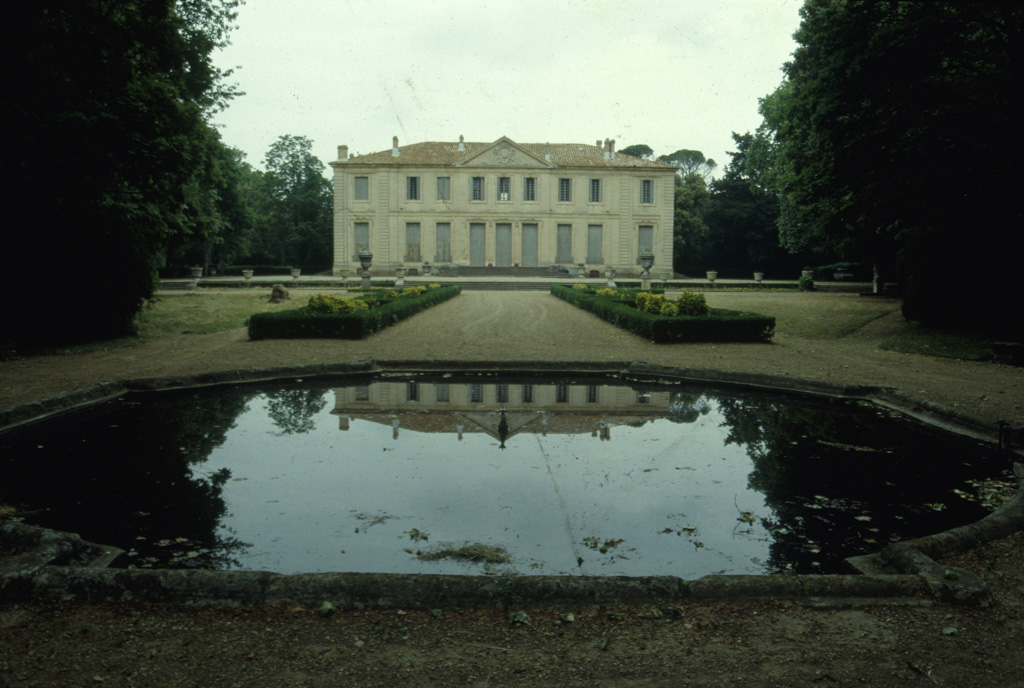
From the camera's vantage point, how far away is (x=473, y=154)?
4728 centimetres

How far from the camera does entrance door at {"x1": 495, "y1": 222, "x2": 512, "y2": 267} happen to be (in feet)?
159

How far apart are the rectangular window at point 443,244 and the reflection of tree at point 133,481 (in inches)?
1604

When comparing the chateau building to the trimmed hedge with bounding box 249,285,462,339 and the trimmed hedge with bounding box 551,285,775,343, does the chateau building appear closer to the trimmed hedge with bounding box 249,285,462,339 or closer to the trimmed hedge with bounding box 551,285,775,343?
the trimmed hedge with bounding box 551,285,775,343

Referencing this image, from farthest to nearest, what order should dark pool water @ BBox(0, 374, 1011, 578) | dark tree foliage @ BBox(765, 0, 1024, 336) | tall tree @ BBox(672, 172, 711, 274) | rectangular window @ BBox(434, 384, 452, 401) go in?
tall tree @ BBox(672, 172, 711, 274)
dark tree foliage @ BBox(765, 0, 1024, 336)
rectangular window @ BBox(434, 384, 452, 401)
dark pool water @ BBox(0, 374, 1011, 578)

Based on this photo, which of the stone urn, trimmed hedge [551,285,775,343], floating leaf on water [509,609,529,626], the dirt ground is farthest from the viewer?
the stone urn

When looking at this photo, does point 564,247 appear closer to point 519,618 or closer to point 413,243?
point 413,243

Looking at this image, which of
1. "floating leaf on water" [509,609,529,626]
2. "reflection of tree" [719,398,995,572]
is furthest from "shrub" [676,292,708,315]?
"floating leaf on water" [509,609,529,626]

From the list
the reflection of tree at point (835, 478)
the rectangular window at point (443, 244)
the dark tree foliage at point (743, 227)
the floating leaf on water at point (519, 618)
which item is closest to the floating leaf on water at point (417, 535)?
the floating leaf on water at point (519, 618)

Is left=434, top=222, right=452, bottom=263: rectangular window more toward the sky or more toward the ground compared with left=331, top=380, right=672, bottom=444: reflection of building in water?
more toward the sky

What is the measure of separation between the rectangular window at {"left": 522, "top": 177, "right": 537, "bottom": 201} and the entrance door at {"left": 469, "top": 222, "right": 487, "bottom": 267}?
3.56 metres

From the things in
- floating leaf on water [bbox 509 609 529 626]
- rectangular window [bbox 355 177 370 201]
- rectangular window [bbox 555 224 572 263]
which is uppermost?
rectangular window [bbox 355 177 370 201]

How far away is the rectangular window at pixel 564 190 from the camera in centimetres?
4838

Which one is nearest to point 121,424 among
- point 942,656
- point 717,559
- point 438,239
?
point 717,559

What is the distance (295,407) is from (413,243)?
4083cm
